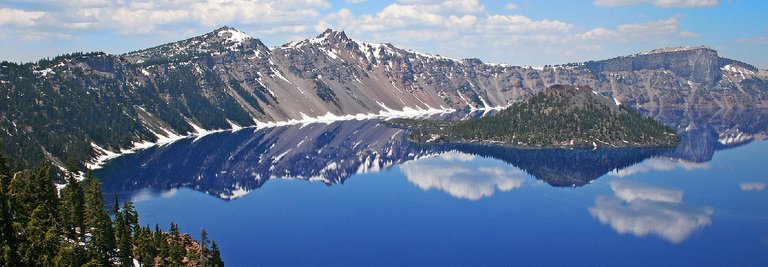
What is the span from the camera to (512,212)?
131 meters

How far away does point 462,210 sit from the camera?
132250 mm

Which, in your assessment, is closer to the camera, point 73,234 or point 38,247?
point 38,247

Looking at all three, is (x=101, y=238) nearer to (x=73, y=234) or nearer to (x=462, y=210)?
(x=73, y=234)

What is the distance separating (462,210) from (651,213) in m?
36.8

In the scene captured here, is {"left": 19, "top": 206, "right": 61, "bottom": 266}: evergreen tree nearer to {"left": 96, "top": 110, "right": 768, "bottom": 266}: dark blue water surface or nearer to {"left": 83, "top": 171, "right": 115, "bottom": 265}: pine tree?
{"left": 83, "top": 171, "right": 115, "bottom": 265}: pine tree

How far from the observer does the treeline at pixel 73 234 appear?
59.9m

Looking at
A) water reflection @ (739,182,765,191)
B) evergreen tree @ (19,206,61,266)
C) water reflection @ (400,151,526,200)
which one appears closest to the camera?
evergreen tree @ (19,206,61,266)

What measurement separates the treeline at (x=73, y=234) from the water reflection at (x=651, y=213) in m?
74.9

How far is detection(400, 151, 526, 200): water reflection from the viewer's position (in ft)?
512

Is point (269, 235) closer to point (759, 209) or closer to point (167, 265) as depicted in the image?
point (167, 265)

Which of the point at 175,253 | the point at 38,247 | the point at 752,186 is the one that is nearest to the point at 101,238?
the point at 175,253

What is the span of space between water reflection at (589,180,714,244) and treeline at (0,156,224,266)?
7493cm

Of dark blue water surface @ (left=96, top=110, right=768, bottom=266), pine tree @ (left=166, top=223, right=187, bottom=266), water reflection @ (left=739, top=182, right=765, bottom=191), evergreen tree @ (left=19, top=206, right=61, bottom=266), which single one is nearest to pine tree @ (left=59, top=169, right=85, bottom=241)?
pine tree @ (left=166, top=223, right=187, bottom=266)

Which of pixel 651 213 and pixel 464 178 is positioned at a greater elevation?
pixel 464 178
